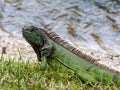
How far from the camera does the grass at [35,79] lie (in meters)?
4.70

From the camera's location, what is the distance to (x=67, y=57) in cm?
557

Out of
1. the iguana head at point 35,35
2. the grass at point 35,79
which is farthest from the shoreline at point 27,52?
the grass at point 35,79

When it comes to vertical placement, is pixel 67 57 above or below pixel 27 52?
above

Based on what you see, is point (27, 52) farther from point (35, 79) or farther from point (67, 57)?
point (35, 79)

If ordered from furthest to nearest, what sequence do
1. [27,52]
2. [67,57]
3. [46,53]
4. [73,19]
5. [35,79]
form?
[73,19]
[27,52]
[46,53]
[67,57]
[35,79]

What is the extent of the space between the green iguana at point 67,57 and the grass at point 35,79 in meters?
0.11

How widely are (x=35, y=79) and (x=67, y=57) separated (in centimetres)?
75

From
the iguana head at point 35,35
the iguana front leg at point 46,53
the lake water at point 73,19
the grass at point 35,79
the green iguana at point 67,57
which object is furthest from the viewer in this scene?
the lake water at point 73,19

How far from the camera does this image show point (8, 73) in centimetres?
510

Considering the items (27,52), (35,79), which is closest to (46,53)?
(35,79)

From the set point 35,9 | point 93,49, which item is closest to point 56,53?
point 93,49

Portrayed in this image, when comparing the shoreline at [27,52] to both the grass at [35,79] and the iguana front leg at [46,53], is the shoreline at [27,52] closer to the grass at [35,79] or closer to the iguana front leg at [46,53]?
the iguana front leg at [46,53]

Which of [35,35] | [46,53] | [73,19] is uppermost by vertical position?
[35,35]

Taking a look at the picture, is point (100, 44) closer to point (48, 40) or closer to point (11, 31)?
point (11, 31)
